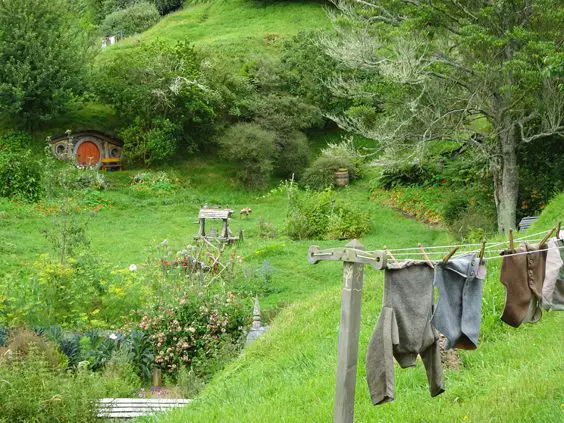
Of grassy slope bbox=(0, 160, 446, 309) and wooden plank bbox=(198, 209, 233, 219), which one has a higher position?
wooden plank bbox=(198, 209, 233, 219)

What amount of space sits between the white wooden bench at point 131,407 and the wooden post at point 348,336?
325 centimetres

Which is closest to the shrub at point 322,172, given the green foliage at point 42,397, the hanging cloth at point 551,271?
the green foliage at point 42,397

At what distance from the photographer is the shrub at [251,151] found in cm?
2844

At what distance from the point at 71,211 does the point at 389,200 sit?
1477cm

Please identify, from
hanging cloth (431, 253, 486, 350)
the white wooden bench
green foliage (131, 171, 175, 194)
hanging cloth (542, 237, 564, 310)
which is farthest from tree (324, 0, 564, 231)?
hanging cloth (431, 253, 486, 350)

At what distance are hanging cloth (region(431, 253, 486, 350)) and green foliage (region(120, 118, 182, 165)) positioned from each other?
25167 mm

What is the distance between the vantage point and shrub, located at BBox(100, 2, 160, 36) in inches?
2021

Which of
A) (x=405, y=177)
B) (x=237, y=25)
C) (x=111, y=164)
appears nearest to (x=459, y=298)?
(x=405, y=177)

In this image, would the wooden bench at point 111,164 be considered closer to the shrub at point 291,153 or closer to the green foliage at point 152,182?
the green foliage at point 152,182

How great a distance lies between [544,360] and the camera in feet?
21.3

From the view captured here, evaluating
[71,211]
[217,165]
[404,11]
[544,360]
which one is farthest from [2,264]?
[217,165]

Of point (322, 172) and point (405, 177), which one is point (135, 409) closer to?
point (405, 177)

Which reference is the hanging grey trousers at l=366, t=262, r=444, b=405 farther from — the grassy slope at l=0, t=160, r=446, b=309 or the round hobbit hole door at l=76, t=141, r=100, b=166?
the round hobbit hole door at l=76, t=141, r=100, b=166

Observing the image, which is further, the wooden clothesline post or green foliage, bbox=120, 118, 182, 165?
green foliage, bbox=120, 118, 182, 165
